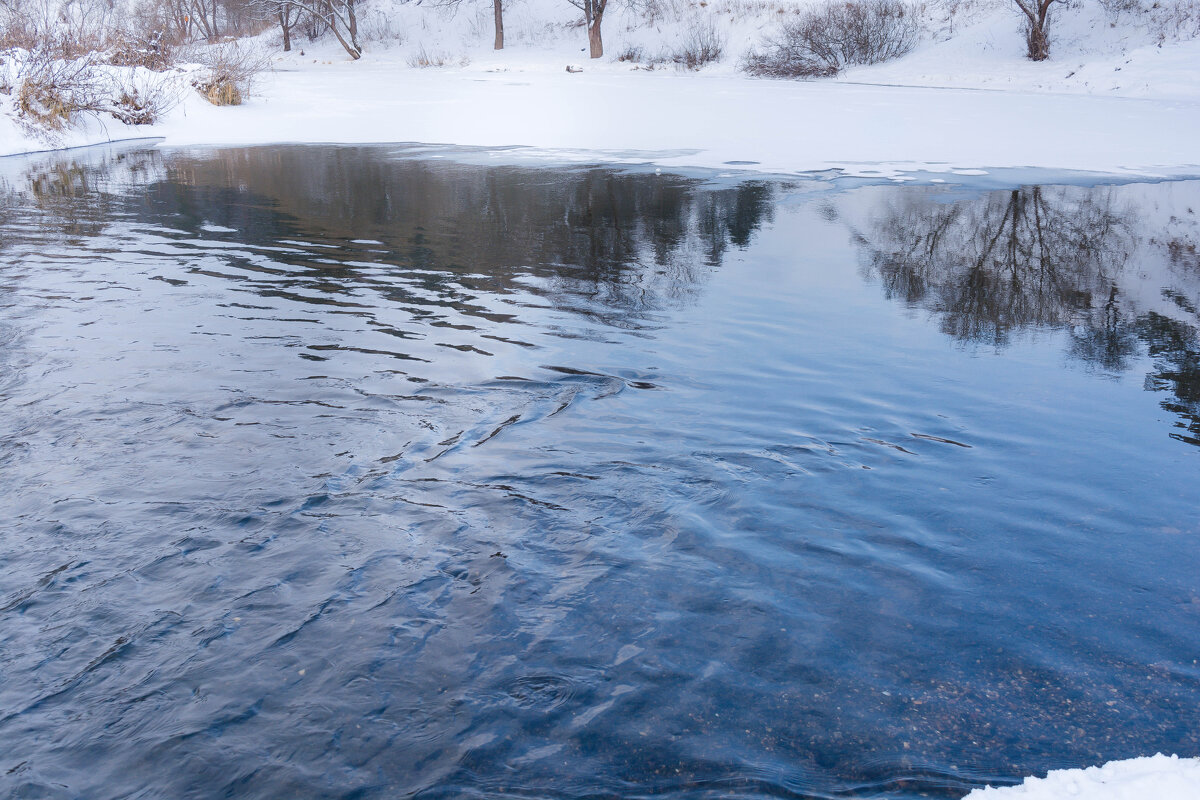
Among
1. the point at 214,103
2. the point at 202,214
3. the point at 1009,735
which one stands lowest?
the point at 1009,735

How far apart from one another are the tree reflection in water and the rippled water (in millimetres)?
65

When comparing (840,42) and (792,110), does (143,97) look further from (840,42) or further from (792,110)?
→ (840,42)

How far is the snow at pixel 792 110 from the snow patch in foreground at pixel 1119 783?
12.2 meters

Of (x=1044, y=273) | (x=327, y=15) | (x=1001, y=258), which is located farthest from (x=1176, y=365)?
(x=327, y=15)

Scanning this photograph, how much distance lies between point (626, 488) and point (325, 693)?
5.59 feet

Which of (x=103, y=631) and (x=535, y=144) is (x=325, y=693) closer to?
(x=103, y=631)

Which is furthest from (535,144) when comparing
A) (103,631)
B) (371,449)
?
(103,631)

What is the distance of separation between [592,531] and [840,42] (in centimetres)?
3489

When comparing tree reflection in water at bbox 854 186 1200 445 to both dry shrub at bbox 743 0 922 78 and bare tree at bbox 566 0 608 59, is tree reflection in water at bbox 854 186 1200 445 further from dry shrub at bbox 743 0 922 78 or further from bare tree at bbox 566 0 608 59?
bare tree at bbox 566 0 608 59

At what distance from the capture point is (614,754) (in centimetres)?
257

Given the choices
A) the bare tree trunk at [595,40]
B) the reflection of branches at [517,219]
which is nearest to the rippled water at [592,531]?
the reflection of branches at [517,219]

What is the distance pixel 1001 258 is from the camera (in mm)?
8500

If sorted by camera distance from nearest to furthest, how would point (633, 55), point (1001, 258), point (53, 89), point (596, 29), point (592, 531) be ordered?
point (592, 531) < point (1001, 258) < point (53, 89) < point (633, 55) < point (596, 29)

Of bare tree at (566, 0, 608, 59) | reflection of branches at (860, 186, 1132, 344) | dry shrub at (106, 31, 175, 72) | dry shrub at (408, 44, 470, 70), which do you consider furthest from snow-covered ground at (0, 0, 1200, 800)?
reflection of branches at (860, 186, 1132, 344)
